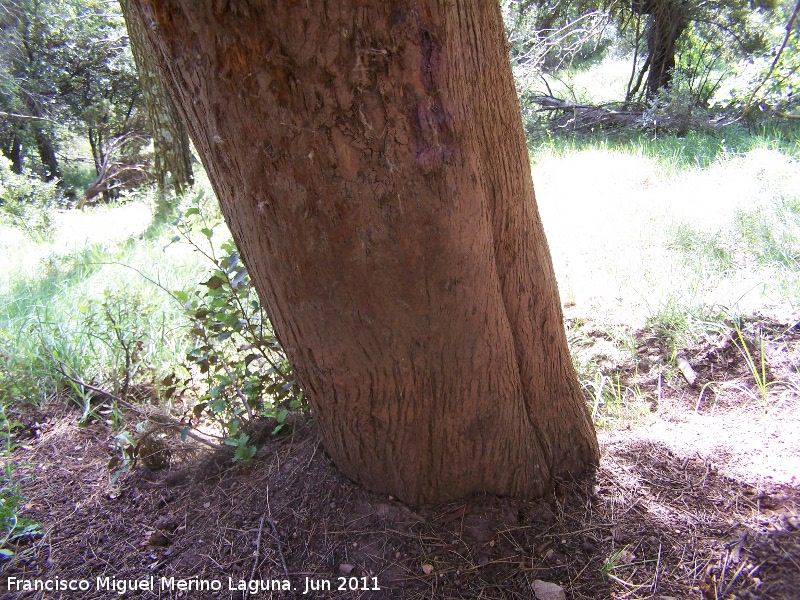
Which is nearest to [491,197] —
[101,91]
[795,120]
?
[795,120]

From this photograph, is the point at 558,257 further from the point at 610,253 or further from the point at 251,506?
the point at 251,506

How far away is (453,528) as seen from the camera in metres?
1.52

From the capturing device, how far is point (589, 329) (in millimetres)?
2982

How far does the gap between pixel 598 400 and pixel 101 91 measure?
66.0 feet

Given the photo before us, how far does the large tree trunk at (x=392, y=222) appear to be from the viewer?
1017 millimetres

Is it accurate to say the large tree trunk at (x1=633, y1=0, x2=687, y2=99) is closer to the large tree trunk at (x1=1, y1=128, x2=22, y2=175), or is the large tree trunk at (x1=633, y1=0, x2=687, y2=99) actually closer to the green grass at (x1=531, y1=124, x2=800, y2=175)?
the green grass at (x1=531, y1=124, x2=800, y2=175)

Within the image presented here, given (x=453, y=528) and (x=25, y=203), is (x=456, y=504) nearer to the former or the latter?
(x=453, y=528)

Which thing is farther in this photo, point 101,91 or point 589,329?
point 101,91

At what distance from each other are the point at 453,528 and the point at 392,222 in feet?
3.23

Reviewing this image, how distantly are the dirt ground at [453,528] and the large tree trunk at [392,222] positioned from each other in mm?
127

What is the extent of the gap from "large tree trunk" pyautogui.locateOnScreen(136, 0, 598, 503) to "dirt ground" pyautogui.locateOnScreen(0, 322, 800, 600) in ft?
0.42

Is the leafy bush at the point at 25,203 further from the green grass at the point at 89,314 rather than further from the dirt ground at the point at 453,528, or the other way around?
the dirt ground at the point at 453,528

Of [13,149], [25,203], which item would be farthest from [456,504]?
[13,149]

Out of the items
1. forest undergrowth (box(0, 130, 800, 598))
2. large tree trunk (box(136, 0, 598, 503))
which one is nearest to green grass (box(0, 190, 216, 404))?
forest undergrowth (box(0, 130, 800, 598))
